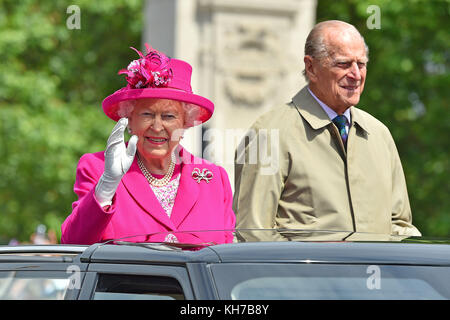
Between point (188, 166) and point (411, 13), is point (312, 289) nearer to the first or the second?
point (188, 166)

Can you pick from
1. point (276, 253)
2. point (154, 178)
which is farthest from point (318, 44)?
point (276, 253)

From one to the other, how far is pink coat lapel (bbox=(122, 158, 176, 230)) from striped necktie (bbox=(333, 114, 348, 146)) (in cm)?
101

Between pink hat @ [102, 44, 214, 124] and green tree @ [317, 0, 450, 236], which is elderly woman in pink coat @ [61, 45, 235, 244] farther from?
green tree @ [317, 0, 450, 236]

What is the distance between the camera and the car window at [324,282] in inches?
108

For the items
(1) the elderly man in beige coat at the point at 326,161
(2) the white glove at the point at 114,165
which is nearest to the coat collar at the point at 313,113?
(1) the elderly man in beige coat at the point at 326,161

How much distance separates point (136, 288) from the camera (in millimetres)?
2875

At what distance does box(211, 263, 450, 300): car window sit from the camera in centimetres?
275

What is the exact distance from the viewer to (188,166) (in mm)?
4102

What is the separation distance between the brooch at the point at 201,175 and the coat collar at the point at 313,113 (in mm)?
627

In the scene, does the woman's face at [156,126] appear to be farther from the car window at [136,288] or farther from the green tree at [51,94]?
the green tree at [51,94]

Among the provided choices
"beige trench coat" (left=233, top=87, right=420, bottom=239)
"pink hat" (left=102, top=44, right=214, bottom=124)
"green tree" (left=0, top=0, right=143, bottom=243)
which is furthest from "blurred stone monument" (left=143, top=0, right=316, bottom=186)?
"pink hat" (left=102, top=44, right=214, bottom=124)

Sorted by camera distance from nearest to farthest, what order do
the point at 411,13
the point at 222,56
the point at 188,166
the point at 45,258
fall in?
the point at 45,258, the point at 188,166, the point at 222,56, the point at 411,13
